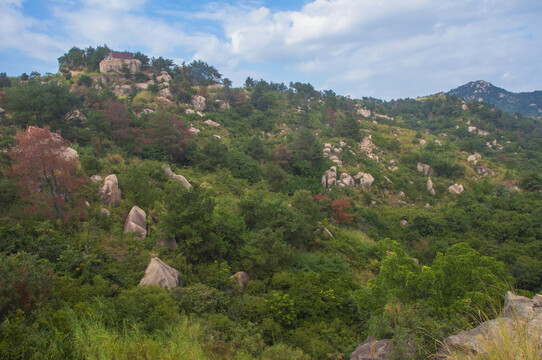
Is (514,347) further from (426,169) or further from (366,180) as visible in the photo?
(426,169)

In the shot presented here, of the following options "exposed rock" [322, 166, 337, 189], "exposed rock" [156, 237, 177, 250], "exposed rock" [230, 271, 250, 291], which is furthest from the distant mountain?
"exposed rock" [156, 237, 177, 250]

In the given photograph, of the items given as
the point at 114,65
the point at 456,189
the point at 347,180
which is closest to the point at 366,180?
the point at 347,180

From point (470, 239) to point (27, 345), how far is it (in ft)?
66.5

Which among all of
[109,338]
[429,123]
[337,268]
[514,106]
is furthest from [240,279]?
[514,106]

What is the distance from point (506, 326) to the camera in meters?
3.38

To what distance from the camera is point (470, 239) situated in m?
16.8

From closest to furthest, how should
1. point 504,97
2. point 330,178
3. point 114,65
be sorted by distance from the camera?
point 330,178
point 114,65
point 504,97

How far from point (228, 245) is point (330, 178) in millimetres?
17324

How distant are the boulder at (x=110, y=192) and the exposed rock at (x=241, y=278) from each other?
233 inches

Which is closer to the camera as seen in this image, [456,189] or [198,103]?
[456,189]

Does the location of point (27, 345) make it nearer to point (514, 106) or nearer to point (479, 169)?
point (479, 169)

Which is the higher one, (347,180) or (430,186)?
(347,180)

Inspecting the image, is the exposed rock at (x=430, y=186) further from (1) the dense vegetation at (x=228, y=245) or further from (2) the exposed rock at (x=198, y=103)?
(2) the exposed rock at (x=198, y=103)

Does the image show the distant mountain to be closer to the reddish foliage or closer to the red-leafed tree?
the reddish foliage
